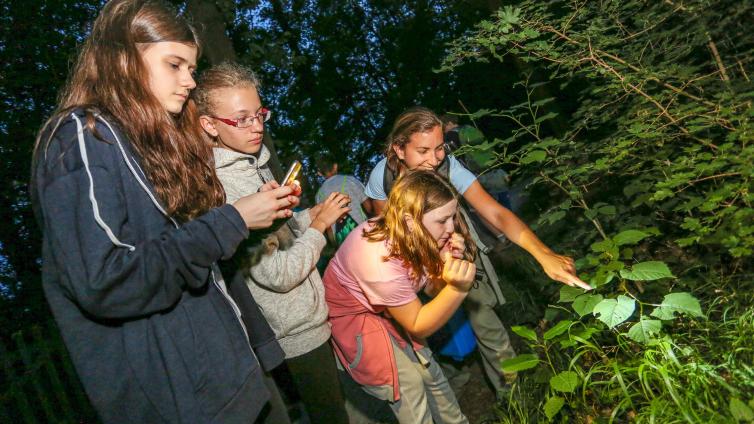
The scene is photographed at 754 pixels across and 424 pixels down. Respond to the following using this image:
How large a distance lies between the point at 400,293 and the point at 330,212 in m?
0.51

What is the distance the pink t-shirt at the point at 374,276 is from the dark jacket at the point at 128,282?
3.35 ft

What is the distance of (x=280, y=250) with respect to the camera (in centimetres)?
218

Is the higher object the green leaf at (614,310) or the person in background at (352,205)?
the person in background at (352,205)

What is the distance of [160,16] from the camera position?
1595 millimetres

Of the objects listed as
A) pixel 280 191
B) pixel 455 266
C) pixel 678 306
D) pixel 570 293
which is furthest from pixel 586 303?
pixel 280 191

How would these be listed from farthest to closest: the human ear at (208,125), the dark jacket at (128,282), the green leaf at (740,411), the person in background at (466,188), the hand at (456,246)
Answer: the person in background at (466,188), the hand at (456,246), the human ear at (208,125), the green leaf at (740,411), the dark jacket at (128,282)

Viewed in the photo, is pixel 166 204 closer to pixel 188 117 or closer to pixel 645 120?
pixel 188 117

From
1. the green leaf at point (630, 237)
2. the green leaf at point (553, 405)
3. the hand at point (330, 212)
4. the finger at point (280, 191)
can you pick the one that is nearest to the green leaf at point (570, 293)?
the green leaf at point (630, 237)

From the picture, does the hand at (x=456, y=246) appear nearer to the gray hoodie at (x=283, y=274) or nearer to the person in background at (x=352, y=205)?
the gray hoodie at (x=283, y=274)

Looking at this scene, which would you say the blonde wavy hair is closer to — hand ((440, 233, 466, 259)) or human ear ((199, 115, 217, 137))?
hand ((440, 233, 466, 259))

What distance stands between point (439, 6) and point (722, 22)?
651 inches

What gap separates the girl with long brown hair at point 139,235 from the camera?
1.26m

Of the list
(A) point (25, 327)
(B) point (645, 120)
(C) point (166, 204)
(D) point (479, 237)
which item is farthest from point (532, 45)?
(A) point (25, 327)

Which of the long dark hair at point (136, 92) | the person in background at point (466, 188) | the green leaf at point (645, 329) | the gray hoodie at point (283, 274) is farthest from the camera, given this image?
the person in background at point (466, 188)
